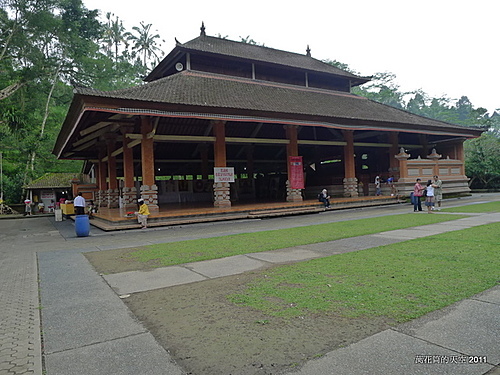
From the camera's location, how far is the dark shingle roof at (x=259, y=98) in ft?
48.2

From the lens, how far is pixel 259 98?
720 inches

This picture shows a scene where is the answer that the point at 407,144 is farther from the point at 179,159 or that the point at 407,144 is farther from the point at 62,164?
the point at 62,164

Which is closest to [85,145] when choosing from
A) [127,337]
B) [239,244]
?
[239,244]

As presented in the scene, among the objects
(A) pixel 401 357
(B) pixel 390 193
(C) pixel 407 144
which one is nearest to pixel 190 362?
(A) pixel 401 357

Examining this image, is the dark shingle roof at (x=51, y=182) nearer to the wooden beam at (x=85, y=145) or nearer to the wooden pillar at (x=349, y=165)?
the wooden beam at (x=85, y=145)

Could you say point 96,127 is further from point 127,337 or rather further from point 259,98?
point 127,337

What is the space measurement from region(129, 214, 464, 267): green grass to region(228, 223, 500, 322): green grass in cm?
199

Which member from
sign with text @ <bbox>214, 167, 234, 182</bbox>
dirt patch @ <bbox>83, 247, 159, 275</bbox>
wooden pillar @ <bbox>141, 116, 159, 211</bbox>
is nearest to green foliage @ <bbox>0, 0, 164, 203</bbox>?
wooden pillar @ <bbox>141, 116, 159, 211</bbox>

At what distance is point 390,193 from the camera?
70.6ft

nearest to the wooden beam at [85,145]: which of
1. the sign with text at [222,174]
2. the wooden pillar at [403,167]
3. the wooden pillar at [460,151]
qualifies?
the sign with text at [222,174]

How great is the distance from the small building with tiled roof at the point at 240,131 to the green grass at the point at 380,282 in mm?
10295

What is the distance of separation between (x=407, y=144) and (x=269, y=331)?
26748 millimetres

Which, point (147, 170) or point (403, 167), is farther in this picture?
point (403, 167)

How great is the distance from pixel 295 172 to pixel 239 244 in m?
10.4
